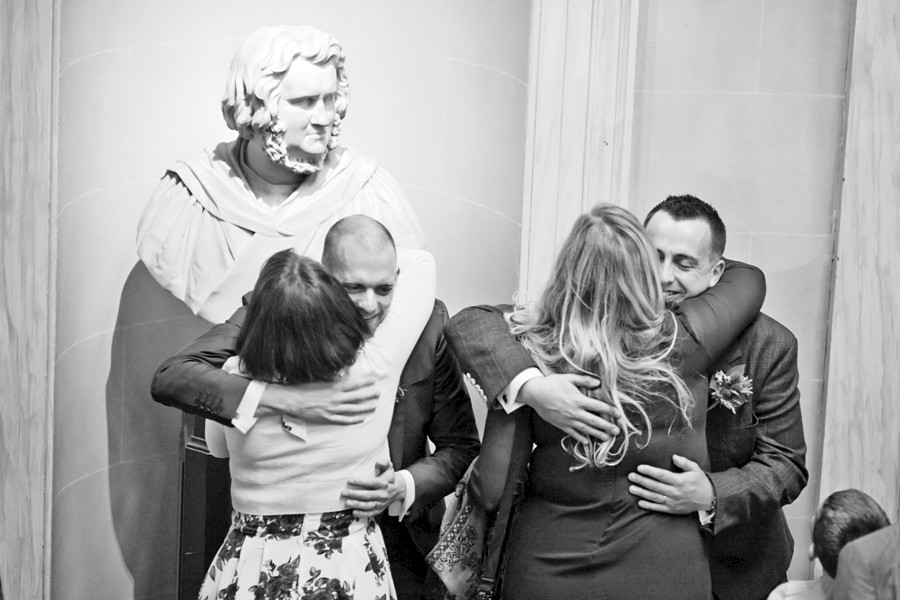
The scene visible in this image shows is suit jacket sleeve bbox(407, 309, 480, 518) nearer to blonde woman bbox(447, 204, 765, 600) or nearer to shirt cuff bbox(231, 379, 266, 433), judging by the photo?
blonde woman bbox(447, 204, 765, 600)

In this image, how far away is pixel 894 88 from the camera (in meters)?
4.34

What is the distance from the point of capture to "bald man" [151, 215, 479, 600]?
9.27 feet

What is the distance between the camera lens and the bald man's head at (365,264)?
3055 mm

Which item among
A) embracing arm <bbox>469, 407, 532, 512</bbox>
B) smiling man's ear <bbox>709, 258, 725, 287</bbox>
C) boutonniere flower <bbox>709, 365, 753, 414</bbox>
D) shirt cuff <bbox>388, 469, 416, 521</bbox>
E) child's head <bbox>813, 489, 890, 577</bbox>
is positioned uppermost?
smiling man's ear <bbox>709, 258, 725, 287</bbox>

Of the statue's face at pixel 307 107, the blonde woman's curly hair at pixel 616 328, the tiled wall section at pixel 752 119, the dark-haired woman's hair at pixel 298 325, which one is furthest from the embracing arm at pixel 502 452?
the tiled wall section at pixel 752 119

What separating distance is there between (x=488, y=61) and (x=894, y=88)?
1.47m

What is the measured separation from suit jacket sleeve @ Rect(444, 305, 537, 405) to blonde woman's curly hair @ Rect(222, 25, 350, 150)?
1090mm

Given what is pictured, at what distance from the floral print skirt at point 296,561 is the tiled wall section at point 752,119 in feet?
6.66

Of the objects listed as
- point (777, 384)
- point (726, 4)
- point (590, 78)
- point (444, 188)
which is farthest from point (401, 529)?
point (726, 4)

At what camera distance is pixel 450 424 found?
3.31 metres

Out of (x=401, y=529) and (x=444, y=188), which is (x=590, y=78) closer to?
(x=444, y=188)

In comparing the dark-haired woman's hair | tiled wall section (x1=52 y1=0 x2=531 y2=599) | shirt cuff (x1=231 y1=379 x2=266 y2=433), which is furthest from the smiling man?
tiled wall section (x1=52 y1=0 x2=531 y2=599)

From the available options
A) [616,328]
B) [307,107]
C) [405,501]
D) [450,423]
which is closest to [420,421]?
[450,423]

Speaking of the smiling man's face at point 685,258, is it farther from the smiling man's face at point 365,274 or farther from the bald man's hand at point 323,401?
the bald man's hand at point 323,401
